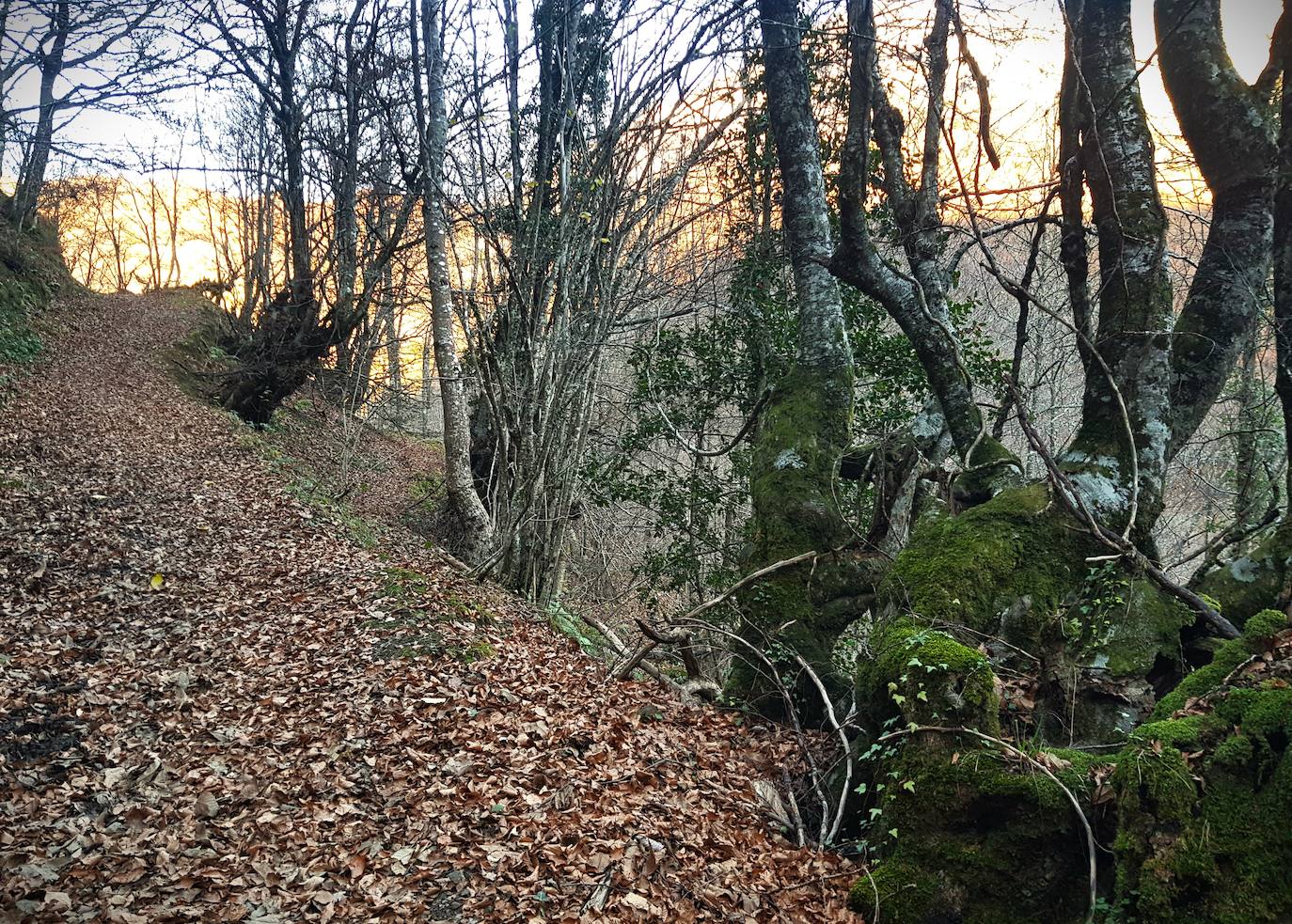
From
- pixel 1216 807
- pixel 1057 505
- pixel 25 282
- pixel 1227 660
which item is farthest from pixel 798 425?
pixel 25 282

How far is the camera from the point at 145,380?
1456 cm

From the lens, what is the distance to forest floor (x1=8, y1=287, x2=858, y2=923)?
3.36m

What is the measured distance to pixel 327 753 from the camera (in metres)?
4.43

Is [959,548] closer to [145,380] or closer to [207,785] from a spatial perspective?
[207,785]

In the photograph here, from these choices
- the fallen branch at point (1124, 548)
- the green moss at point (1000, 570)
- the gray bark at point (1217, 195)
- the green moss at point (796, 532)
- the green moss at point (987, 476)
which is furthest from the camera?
the green moss at point (796, 532)

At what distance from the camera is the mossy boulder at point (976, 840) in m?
3.01

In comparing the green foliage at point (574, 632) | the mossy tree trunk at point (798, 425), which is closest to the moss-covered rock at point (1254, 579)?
the mossy tree trunk at point (798, 425)

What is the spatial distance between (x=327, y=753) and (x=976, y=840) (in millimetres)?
3668

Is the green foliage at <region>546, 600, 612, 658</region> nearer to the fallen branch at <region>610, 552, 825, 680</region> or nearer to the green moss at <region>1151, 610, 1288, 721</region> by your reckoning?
the fallen branch at <region>610, 552, 825, 680</region>

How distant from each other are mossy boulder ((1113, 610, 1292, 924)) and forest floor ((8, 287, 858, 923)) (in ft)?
4.45

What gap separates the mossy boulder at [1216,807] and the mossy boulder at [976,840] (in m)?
0.33

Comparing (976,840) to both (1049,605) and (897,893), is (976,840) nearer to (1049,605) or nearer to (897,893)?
(897,893)

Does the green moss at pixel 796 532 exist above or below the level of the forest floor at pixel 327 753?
above

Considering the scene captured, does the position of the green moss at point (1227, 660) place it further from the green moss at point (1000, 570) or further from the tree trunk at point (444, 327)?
the tree trunk at point (444, 327)
